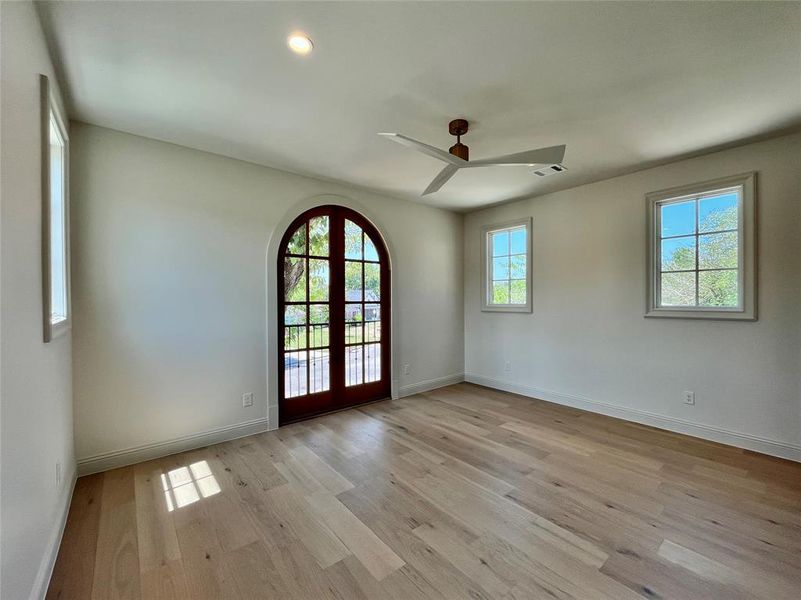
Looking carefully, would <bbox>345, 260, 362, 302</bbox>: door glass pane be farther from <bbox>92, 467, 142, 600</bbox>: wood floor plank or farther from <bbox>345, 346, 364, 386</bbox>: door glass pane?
<bbox>92, 467, 142, 600</bbox>: wood floor plank

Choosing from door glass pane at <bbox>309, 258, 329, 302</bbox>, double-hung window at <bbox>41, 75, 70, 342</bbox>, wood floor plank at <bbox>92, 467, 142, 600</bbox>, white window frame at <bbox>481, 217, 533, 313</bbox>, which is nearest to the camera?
wood floor plank at <bbox>92, 467, 142, 600</bbox>

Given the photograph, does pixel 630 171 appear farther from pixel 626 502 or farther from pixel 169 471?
pixel 169 471

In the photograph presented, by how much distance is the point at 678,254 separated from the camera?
10.7ft

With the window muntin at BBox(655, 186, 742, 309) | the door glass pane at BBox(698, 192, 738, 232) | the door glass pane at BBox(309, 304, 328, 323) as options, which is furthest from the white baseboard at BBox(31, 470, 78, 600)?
the door glass pane at BBox(698, 192, 738, 232)

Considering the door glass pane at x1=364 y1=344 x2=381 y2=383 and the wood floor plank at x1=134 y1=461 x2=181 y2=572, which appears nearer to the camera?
the wood floor plank at x1=134 y1=461 x2=181 y2=572

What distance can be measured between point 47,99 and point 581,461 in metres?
3.89

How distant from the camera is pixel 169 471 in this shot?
251 centimetres

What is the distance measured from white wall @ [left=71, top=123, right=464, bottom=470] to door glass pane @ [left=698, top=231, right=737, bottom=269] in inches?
145

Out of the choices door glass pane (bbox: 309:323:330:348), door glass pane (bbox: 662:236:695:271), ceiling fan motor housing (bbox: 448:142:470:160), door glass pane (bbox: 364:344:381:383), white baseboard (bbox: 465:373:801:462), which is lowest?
Result: white baseboard (bbox: 465:373:801:462)

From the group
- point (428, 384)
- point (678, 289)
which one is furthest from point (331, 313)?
point (678, 289)

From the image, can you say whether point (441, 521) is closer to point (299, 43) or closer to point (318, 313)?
point (318, 313)

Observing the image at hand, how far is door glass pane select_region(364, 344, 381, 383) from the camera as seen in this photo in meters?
4.09

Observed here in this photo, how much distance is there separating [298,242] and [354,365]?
1.51 metres

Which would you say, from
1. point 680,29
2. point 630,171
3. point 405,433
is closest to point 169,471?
point 405,433
